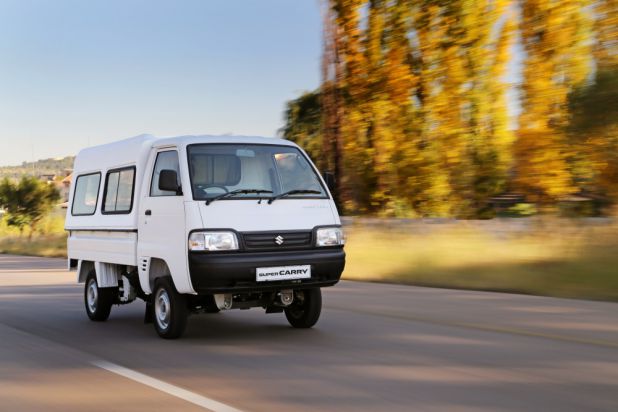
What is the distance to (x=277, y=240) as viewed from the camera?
7914 millimetres

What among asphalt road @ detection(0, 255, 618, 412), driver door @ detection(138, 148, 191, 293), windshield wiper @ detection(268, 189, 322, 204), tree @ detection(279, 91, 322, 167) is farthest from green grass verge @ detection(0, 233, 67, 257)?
windshield wiper @ detection(268, 189, 322, 204)

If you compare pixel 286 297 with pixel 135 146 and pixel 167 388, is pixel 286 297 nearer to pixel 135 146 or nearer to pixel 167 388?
pixel 135 146

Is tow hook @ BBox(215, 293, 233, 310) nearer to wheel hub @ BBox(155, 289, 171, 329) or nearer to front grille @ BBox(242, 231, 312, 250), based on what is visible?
wheel hub @ BBox(155, 289, 171, 329)

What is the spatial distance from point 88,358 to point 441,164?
14997 mm

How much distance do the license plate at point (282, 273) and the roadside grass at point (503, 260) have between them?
5.14 m

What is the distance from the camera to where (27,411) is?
5363mm

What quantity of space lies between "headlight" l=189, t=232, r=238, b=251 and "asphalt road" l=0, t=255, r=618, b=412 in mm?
942

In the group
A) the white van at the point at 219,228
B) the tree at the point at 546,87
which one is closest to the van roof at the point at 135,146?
the white van at the point at 219,228

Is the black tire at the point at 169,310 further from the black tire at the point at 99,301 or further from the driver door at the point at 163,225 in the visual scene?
the black tire at the point at 99,301

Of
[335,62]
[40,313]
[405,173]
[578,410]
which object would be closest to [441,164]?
[405,173]

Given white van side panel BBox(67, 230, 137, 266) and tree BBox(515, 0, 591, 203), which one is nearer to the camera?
white van side panel BBox(67, 230, 137, 266)

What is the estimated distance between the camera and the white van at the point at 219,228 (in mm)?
7707

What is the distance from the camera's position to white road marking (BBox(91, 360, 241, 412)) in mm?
5355

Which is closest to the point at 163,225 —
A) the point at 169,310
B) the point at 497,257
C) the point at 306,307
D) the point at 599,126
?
the point at 169,310
